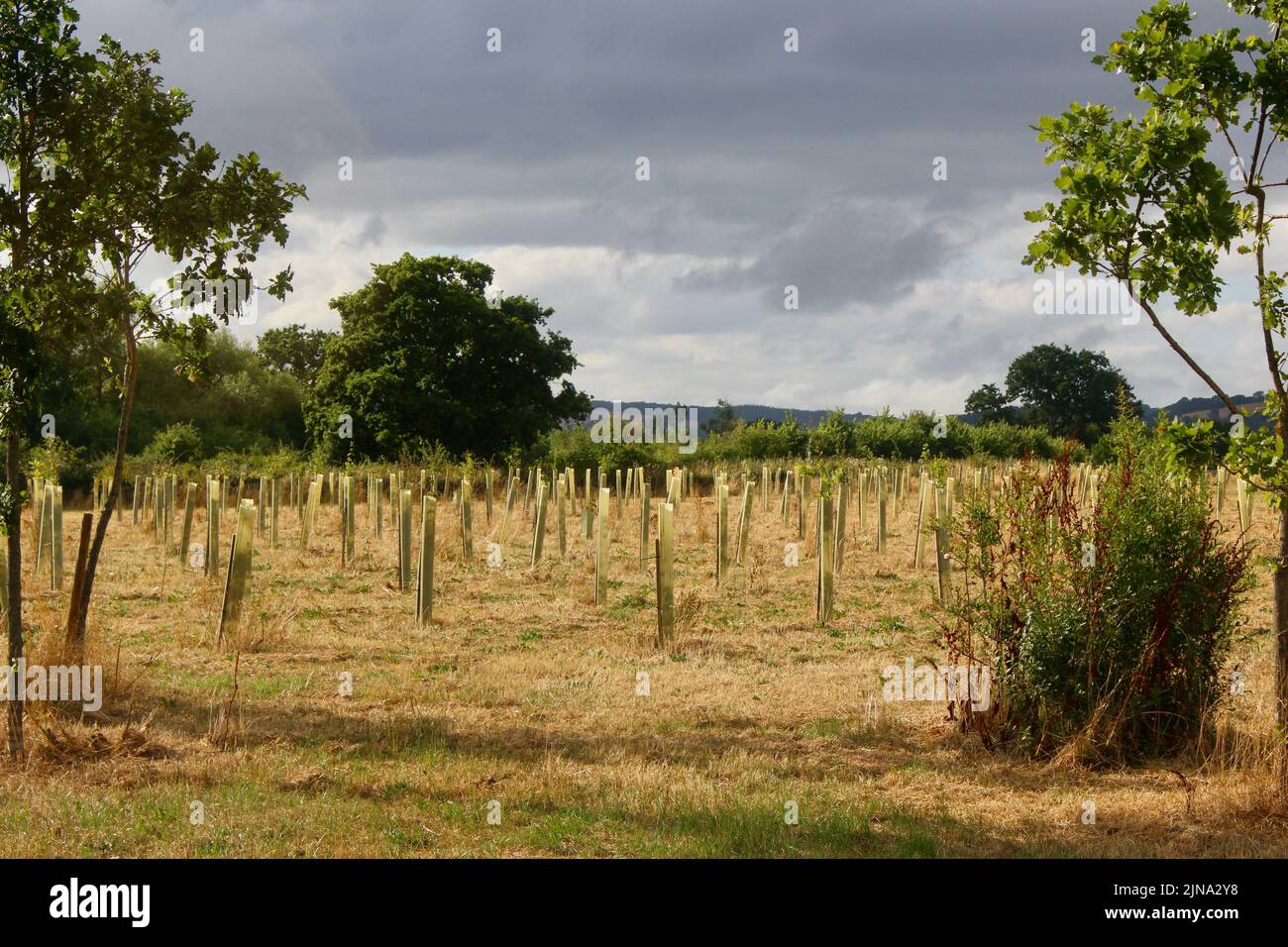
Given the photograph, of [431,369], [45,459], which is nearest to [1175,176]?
[45,459]

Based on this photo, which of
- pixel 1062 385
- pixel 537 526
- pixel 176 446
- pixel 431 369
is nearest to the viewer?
pixel 537 526

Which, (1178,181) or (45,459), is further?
(45,459)

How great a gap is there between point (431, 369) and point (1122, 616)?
32.5 metres

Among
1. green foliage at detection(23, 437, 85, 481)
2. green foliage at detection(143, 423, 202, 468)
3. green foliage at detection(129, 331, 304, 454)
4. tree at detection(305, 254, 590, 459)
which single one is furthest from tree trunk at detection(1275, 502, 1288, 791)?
green foliage at detection(129, 331, 304, 454)

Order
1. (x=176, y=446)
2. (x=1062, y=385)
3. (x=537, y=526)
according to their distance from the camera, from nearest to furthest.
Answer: (x=537, y=526), (x=176, y=446), (x=1062, y=385)

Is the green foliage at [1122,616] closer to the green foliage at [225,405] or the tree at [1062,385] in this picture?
the green foliage at [225,405]

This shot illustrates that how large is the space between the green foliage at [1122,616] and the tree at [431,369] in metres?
30.4

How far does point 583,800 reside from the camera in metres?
7.21

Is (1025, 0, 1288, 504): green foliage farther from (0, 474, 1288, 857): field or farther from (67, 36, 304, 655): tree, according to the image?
(67, 36, 304, 655): tree

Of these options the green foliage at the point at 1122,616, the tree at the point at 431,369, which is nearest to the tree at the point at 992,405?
the tree at the point at 431,369

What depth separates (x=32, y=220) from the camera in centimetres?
859

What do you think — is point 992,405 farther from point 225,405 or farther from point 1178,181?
point 1178,181

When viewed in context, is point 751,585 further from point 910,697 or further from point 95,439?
point 95,439

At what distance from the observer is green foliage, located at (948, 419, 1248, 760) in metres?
7.94
